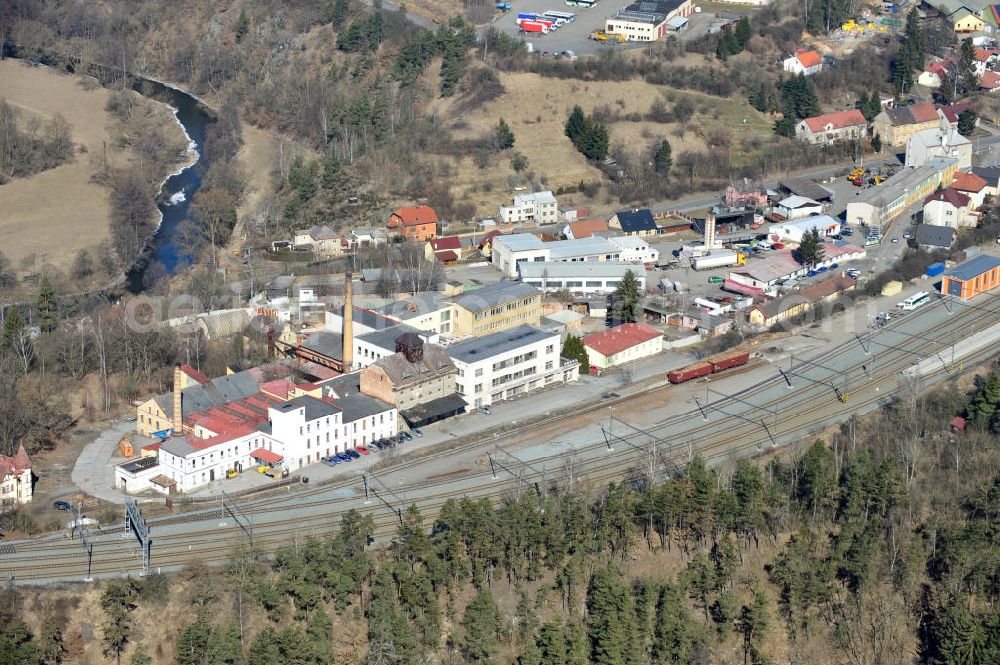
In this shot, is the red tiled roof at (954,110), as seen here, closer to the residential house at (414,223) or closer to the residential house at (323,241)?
the residential house at (414,223)

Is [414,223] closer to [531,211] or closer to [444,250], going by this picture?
[444,250]

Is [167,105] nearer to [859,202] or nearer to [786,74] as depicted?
Answer: [786,74]

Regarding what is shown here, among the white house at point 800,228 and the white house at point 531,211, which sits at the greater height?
the white house at point 800,228

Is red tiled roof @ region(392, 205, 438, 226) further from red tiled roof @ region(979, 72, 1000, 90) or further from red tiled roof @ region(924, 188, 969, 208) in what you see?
red tiled roof @ region(979, 72, 1000, 90)

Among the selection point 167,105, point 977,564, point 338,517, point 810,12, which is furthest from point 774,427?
point 167,105

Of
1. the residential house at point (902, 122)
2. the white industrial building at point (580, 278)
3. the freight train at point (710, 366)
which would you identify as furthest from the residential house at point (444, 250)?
the residential house at point (902, 122)

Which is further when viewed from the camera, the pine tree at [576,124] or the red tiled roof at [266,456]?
the pine tree at [576,124]

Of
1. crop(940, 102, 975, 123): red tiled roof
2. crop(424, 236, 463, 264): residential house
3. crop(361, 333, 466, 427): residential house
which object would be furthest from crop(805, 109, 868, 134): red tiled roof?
crop(361, 333, 466, 427): residential house
